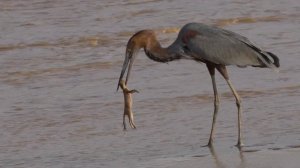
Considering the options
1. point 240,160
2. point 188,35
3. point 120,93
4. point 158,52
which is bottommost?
point 120,93

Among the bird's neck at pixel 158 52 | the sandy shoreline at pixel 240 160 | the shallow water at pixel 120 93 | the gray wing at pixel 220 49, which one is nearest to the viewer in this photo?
the sandy shoreline at pixel 240 160

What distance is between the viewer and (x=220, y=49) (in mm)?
8914

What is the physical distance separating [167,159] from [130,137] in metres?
1.00

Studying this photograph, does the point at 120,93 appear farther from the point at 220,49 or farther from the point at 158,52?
the point at 220,49

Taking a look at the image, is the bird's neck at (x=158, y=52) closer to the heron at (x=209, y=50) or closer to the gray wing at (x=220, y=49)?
the heron at (x=209, y=50)

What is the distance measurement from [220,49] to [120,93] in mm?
2365

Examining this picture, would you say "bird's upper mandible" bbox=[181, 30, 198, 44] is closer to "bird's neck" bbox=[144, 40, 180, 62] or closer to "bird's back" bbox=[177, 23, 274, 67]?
"bird's back" bbox=[177, 23, 274, 67]

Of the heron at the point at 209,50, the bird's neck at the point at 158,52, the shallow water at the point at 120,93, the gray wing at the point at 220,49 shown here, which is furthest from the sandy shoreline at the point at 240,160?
the bird's neck at the point at 158,52

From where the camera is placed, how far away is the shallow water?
8508 millimetres

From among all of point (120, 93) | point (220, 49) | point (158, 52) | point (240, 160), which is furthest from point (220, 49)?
point (120, 93)

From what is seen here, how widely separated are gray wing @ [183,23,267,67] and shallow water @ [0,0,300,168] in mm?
625

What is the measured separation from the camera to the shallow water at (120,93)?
27.9ft

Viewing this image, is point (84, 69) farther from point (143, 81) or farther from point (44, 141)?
point (44, 141)

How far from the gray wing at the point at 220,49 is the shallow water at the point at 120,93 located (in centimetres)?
62
